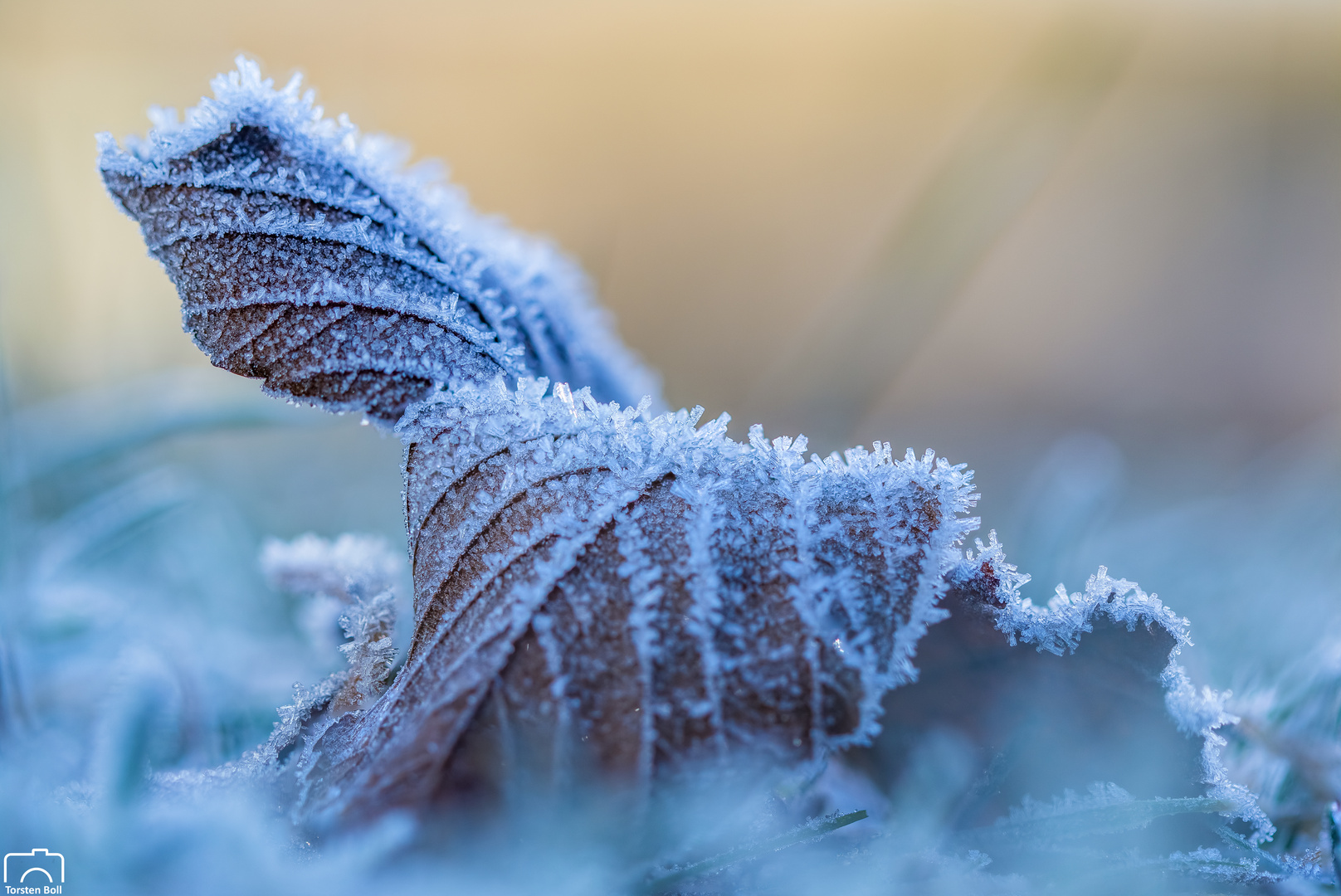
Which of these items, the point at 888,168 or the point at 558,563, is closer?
the point at 558,563

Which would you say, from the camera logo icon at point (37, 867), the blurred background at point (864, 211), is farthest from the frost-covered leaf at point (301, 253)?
the blurred background at point (864, 211)

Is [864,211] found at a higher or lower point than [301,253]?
higher

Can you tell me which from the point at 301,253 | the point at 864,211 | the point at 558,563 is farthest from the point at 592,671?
the point at 864,211

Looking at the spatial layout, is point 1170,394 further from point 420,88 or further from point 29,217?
point 29,217

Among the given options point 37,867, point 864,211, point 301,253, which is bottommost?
point 37,867

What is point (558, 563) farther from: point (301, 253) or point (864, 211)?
point (864, 211)

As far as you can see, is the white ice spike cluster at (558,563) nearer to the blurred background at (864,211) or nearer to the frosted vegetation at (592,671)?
the frosted vegetation at (592,671)

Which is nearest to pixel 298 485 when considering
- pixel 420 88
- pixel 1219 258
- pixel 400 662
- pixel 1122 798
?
pixel 400 662
